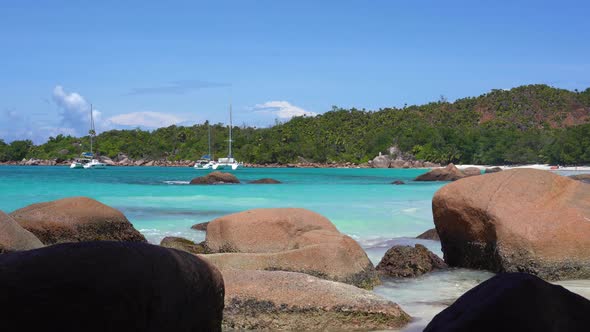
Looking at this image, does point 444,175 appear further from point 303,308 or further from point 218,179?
point 303,308

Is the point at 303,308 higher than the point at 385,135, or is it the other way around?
the point at 385,135

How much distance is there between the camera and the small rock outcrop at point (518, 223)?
9.05 meters

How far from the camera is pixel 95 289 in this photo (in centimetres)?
343

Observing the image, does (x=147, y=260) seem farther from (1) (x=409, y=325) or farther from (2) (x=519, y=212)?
(2) (x=519, y=212)

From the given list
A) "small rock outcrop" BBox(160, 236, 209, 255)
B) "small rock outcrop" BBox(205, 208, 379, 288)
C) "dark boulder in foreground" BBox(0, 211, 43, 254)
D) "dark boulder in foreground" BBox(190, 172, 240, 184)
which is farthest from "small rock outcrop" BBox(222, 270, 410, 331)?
→ "dark boulder in foreground" BBox(190, 172, 240, 184)

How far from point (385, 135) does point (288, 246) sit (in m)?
112

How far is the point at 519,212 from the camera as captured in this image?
Answer: 937 centimetres

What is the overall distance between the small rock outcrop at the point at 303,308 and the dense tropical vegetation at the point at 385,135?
97528 millimetres

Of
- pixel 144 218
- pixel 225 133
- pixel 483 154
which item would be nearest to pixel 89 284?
pixel 144 218

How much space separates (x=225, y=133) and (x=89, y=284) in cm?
13576

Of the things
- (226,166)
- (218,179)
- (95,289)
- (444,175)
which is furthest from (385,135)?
(95,289)

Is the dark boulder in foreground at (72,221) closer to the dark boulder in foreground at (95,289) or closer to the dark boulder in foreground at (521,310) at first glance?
the dark boulder in foreground at (95,289)

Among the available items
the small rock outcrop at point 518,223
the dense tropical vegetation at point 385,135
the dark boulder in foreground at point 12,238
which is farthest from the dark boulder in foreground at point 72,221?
the dense tropical vegetation at point 385,135

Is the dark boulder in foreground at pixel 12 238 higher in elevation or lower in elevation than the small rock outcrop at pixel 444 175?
higher
